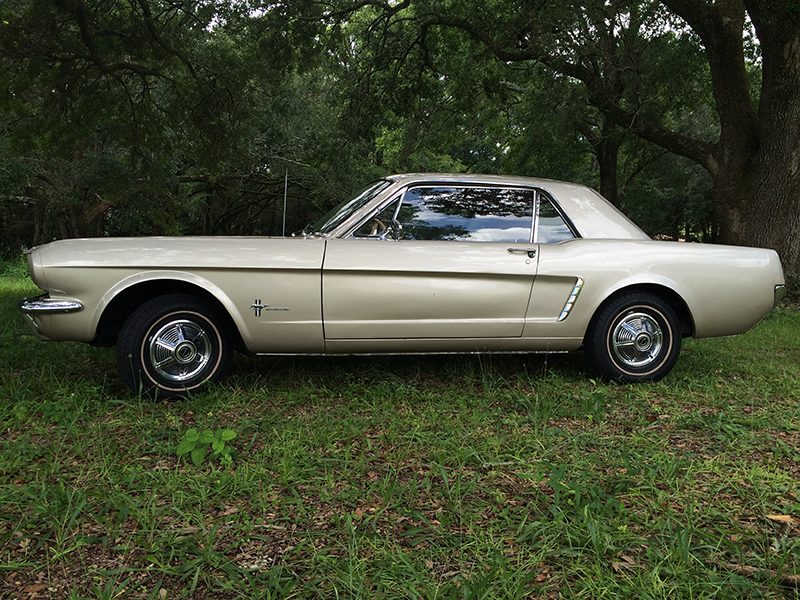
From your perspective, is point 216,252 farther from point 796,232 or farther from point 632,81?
point 632,81

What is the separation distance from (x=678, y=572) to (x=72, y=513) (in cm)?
227

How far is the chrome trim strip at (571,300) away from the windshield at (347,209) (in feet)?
5.00

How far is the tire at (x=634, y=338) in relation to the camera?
414cm

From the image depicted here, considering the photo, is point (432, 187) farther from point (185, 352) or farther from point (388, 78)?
point (388, 78)

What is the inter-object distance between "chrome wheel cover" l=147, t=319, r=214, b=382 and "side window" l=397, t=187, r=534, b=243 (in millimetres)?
Result: 1529

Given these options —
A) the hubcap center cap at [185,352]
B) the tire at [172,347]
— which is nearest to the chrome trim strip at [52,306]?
the tire at [172,347]

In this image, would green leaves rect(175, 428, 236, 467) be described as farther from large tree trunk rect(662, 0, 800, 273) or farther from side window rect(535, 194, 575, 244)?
large tree trunk rect(662, 0, 800, 273)

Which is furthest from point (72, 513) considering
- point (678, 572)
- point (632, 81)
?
point (632, 81)

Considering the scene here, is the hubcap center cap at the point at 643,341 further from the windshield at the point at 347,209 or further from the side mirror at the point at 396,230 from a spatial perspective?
the windshield at the point at 347,209

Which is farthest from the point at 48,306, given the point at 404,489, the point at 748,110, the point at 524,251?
the point at 748,110

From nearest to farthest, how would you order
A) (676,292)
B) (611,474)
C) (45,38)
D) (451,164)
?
(611,474) < (676,292) < (45,38) < (451,164)

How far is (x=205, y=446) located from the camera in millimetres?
2922

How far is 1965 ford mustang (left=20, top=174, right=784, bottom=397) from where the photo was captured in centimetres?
362

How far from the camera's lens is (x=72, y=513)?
7.51 ft
